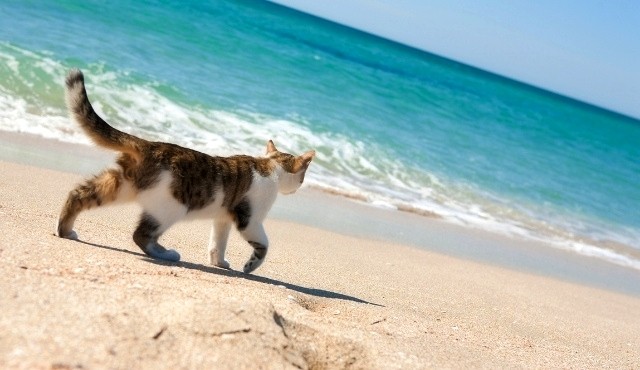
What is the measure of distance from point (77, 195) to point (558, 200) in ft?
42.2

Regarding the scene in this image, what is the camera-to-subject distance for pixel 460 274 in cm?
704

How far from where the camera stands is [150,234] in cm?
445

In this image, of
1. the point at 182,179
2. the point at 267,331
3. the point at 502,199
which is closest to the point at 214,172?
the point at 182,179

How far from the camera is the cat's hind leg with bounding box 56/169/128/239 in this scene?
428 centimetres

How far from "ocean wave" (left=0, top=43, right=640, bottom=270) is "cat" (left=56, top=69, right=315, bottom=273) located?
14.4 ft

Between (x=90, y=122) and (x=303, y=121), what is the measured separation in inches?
419

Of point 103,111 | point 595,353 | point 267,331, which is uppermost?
point 267,331

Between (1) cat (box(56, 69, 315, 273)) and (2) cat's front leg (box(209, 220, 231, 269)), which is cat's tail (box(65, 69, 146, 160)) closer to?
(1) cat (box(56, 69, 315, 273))

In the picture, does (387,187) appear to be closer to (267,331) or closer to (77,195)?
(77,195)

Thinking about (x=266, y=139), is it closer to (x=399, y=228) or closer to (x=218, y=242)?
(x=399, y=228)

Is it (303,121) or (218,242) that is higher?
(218,242)

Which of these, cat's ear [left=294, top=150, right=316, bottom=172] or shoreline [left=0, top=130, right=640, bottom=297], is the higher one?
cat's ear [left=294, top=150, right=316, bottom=172]

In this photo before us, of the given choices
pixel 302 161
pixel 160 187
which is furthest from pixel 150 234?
pixel 302 161

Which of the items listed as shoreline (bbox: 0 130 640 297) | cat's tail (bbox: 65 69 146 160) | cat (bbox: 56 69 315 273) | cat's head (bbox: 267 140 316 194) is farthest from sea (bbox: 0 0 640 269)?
cat's tail (bbox: 65 69 146 160)
